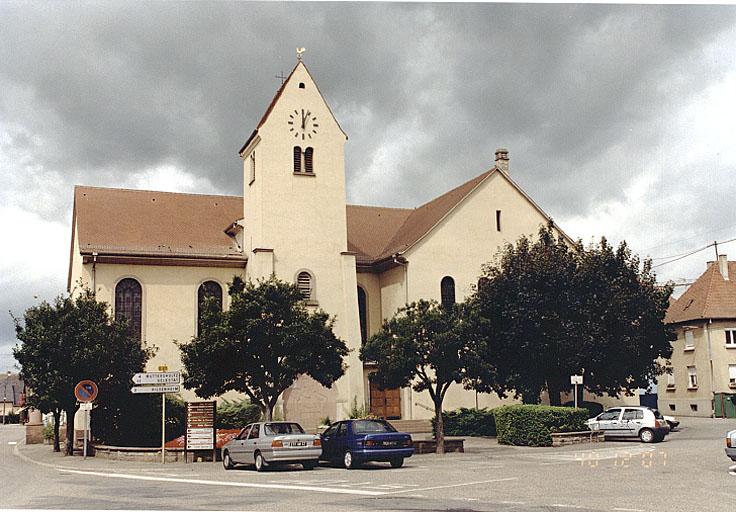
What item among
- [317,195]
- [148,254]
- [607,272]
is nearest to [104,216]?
[148,254]

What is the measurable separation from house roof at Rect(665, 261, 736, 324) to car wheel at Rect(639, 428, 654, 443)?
73.5ft

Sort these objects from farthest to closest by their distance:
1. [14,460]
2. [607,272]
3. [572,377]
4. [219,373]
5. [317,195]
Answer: [317,195] → [607,272] → [572,377] → [14,460] → [219,373]

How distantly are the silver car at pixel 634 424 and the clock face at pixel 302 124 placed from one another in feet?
63.5

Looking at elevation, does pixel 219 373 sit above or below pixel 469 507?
above

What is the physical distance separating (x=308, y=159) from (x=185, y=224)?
24.3ft

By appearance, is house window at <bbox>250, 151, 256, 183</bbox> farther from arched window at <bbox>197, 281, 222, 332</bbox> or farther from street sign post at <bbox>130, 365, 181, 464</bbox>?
street sign post at <bbox>130, 365, 181, 464</bbox>

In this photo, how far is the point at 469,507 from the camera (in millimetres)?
13469

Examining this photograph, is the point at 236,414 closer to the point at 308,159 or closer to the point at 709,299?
the point at 308,159

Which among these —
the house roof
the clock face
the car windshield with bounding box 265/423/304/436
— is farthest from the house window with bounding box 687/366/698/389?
the car windshield with bounding box 265/423/304/436

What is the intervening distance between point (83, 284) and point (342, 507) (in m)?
27.2

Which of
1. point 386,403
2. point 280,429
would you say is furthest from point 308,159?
point 280,429

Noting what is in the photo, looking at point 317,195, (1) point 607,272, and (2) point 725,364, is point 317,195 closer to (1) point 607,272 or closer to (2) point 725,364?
(1) point 607,272

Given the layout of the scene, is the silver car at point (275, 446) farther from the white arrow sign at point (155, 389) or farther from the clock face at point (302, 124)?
the clock face at point (302, 124)

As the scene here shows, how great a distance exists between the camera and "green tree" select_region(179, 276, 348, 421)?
1066 inches
